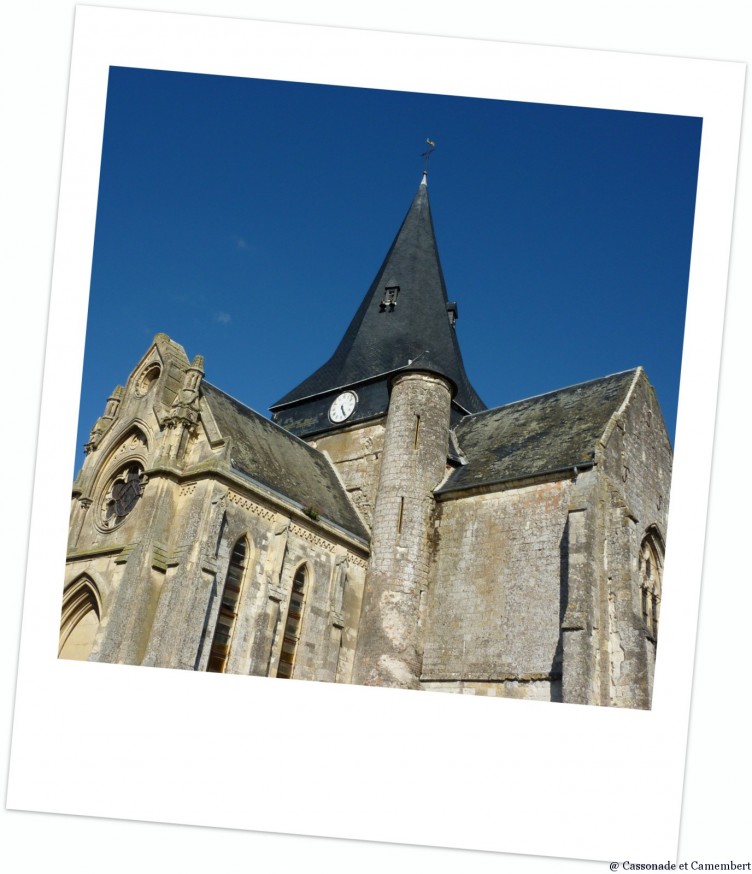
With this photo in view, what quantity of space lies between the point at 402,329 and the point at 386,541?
8.99 metres

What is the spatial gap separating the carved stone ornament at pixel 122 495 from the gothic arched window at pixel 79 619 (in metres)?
1.41

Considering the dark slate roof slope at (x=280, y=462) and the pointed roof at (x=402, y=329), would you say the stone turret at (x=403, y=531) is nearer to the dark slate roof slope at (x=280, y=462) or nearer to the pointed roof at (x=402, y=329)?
the dark slate roof slope at (x=280, y=462)

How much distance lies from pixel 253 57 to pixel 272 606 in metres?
10.3

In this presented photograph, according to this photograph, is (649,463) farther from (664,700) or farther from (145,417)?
(145,417)

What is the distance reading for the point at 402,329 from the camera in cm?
2544

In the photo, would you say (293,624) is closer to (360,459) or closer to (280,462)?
(280,462)

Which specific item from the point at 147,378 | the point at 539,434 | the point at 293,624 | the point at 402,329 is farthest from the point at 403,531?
the point at 402,329

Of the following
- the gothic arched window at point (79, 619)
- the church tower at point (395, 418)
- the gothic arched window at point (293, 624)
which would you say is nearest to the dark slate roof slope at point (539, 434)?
the church tower at point (395, 418)

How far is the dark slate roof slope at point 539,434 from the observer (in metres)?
18.0

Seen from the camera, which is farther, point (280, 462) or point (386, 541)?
point (280, 462)

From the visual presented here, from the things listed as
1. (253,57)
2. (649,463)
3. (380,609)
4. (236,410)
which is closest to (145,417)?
(236,410)

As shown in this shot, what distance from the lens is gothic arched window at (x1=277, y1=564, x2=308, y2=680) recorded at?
16.7m

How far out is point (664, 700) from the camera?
9531 millimetres

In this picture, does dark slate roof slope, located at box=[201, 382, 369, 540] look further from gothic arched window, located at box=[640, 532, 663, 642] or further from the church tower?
gothic arched window, located at box=[640, 532, 663, 642]
